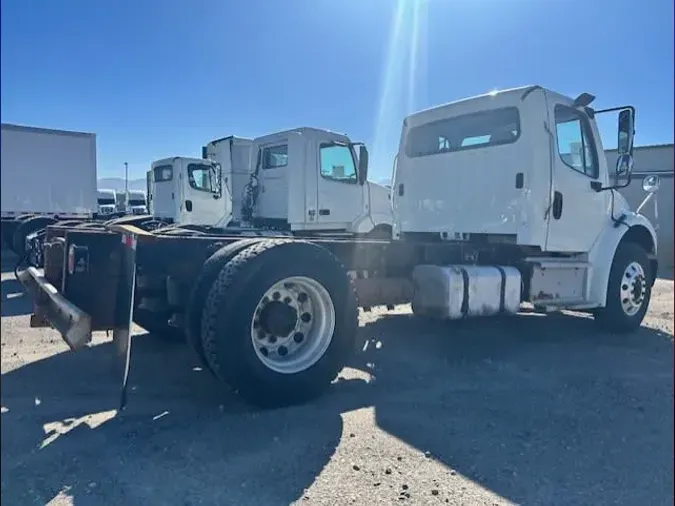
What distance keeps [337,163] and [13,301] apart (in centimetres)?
594

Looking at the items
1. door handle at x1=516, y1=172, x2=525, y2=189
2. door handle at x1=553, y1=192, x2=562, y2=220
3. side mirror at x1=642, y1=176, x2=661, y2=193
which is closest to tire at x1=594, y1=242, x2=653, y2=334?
side mirror at x1=642, y1=176, x2=661, y2=193

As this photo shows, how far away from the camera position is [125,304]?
4.03 meters

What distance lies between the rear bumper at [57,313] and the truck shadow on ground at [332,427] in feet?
1.74

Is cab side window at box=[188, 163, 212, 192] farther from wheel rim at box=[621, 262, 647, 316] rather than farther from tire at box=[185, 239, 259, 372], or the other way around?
tire at box=[185, 239, 259, 372]

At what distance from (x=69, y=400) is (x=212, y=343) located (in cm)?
128

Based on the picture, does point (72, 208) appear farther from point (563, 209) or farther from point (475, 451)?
point (475, 451)

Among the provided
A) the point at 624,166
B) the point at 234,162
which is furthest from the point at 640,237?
the point at 234,162

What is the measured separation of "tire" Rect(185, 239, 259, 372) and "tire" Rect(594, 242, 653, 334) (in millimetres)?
4689

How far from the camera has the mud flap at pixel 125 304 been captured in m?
3.76

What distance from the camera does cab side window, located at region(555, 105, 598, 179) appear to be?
19.6 ft

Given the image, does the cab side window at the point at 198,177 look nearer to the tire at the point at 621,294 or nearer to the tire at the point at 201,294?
the tire at the point at 621,294

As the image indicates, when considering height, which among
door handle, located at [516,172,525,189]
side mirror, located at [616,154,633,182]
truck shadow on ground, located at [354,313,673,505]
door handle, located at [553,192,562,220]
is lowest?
truck shadow on ground, located at [354,313,673,505]

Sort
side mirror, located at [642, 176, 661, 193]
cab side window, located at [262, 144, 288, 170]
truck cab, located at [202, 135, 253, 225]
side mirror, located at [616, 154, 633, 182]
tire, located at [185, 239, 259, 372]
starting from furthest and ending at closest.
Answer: truck cab, located at [202, 135, 253, 225], cab side window, located at [262, 144, 288, 170], side mirror, located at [642, 176, 661, 193], side mirror, located at [616, 154, 633, 182], tire, located at [185, 239, 259, 372]

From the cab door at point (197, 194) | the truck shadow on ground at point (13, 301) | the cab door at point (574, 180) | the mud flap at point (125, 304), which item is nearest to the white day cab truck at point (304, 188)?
the cab door at point (197, 194)
